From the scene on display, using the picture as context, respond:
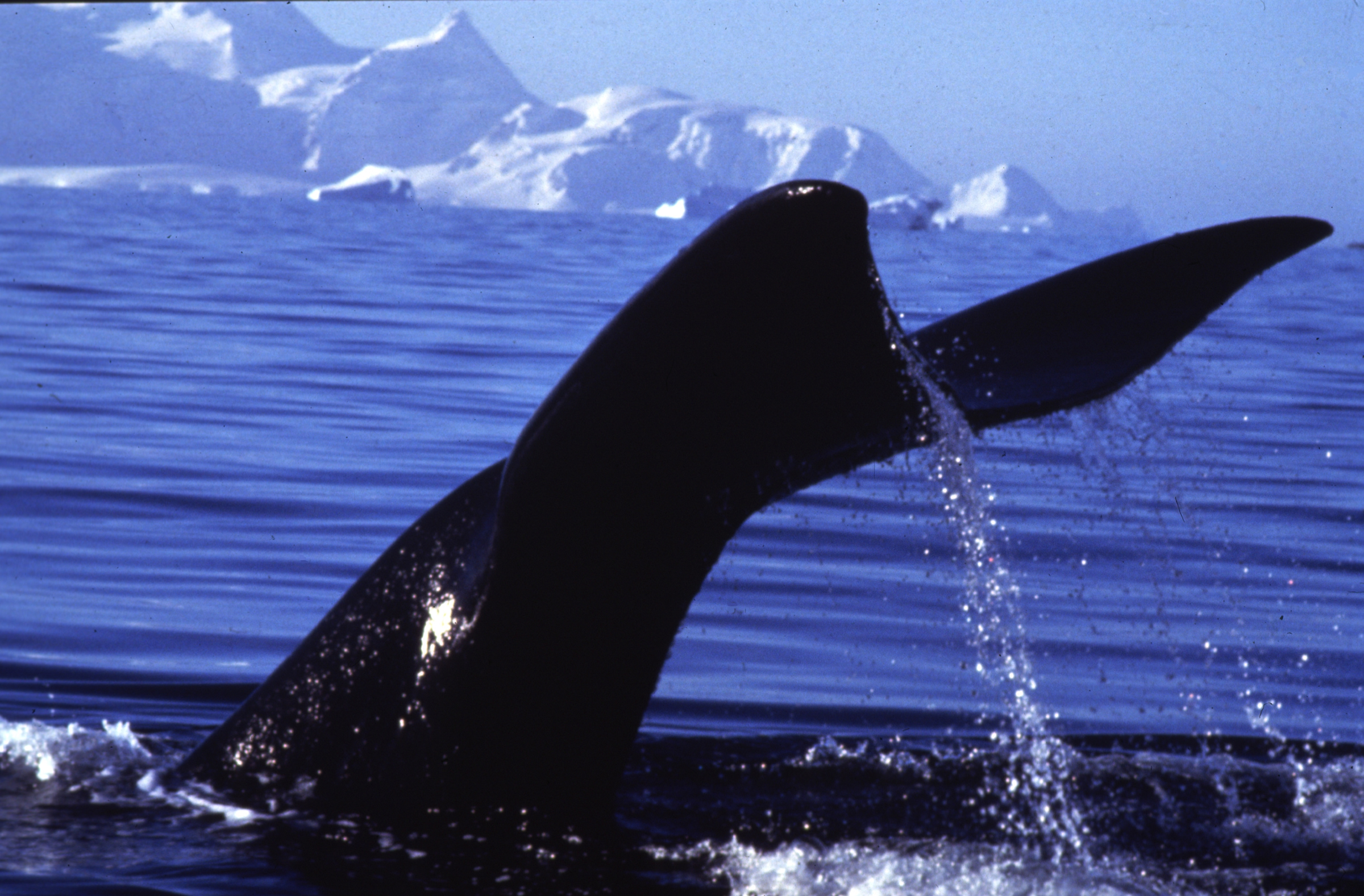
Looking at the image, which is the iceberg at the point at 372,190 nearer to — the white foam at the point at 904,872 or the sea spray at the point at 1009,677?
the sea spray at the point at 1009,677

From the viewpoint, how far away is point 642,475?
2436 mm

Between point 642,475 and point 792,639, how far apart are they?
3291mm

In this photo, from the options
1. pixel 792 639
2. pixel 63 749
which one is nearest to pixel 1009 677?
pixel 792 639

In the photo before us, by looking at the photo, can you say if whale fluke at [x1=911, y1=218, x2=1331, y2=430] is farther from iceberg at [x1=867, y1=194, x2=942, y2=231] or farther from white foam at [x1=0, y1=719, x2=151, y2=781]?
iceberg at [x1=867, y1=194, x2=942, y2=231]

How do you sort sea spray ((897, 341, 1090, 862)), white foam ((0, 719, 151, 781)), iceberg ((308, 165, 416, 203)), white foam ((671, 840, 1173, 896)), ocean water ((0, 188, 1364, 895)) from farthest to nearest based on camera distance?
iceberg ((308, 165, 416, 203)) → white foam ((0, 719, 151, 781)) → ocean water ((0, 188, 1364, 895)) → white foam ((671, 840, 1173, 896)) → sea spray ((897, 341, 1090, 862))

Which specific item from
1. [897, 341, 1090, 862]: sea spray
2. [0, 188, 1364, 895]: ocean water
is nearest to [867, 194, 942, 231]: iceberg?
[0, 188, 1364, 895]: ocean water

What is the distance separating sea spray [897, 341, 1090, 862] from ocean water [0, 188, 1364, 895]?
0.02 meters

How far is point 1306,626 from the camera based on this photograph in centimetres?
592

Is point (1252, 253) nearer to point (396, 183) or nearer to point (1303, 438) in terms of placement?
point (1303, 438)

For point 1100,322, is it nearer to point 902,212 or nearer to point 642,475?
point 642,475

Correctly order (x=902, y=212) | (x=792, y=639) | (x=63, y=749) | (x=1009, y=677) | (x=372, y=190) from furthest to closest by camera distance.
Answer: (x=902, y=212) → (x=372, y=190) → (x=792, y=639) → (x=1009, y=677) → (x=63, y=749)

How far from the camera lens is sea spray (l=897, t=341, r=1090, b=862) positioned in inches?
101

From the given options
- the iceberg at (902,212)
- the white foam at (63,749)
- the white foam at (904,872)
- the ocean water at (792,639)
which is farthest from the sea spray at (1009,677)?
the iceberg at (902,212)

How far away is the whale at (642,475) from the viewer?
2.25 meters
